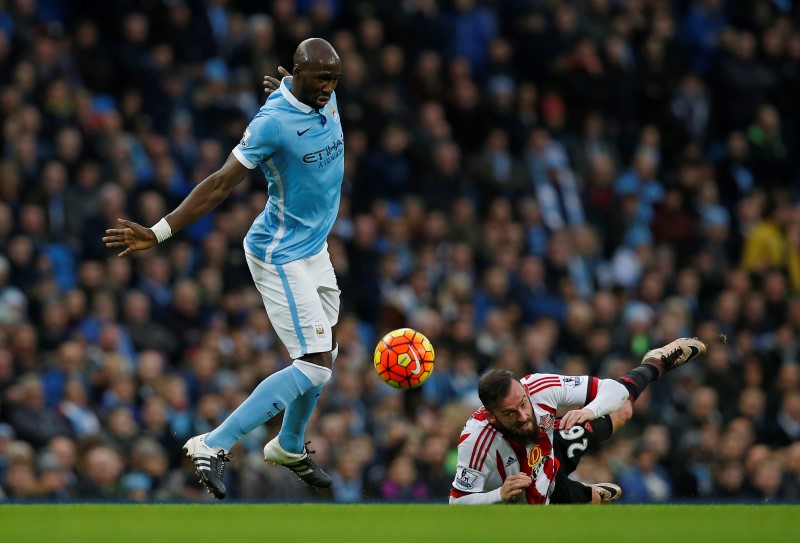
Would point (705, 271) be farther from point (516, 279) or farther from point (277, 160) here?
point (277, 160)

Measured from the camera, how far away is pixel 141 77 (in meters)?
14.7

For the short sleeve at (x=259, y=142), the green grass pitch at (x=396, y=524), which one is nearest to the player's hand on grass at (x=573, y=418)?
the green grass pitch at (x=396, y=524)

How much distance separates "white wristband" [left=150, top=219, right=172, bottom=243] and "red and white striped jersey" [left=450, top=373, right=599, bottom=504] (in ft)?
7.37

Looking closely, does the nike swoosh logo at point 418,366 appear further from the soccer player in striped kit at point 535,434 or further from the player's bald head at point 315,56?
the player's bald head at point 315,56

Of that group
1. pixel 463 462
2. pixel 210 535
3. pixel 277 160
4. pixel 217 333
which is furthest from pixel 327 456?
pixel 210 535

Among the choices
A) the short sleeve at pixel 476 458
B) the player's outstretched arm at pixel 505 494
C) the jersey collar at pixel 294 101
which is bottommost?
the player's outstretched arm at pixel 505 494

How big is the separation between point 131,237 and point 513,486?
2.64m

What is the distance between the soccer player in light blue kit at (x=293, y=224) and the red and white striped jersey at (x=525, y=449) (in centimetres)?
103

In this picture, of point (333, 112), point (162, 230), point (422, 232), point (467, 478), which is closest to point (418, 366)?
point (467, 478)

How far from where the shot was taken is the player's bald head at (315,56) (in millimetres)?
8227

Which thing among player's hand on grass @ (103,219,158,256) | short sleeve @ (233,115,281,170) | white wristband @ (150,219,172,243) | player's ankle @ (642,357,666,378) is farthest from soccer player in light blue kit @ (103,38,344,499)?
player's ankle @ (642,357,666,378)

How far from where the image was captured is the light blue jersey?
8266 mm

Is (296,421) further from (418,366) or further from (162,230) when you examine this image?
(162,230)

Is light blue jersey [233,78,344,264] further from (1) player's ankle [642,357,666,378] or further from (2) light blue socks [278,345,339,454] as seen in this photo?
(1) player's ankle [642,357,666,378]
